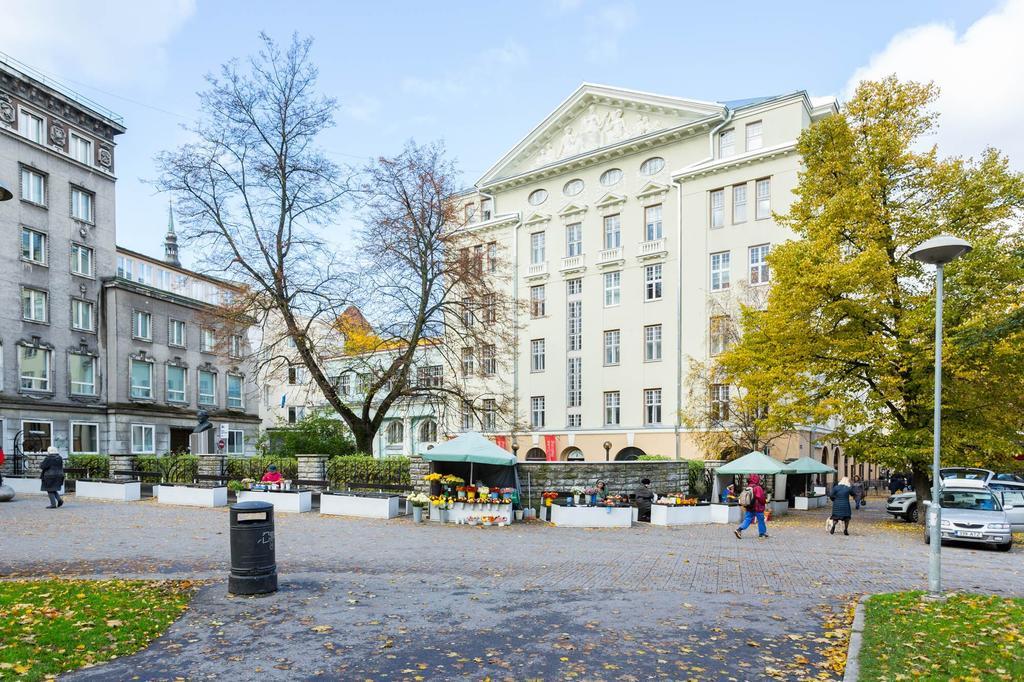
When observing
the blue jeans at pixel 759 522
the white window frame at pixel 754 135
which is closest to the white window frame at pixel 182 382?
the white window frame at pixel 754 135

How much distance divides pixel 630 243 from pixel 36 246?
112ft

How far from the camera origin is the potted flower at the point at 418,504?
21.1m

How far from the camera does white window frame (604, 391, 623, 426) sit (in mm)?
46500

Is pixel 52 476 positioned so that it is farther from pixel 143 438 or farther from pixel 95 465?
pixel 143 438

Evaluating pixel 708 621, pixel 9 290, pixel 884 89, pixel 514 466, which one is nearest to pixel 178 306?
pixel 9 290

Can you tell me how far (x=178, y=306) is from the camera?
47625 millimetres

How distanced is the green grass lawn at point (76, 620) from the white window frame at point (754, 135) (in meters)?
39.5

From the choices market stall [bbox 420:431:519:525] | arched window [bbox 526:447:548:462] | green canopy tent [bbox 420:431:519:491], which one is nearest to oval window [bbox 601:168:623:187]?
arched window [bbox 526:447:548:462]

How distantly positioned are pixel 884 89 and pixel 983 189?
4.99 meters

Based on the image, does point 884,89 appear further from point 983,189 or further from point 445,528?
point 445,528

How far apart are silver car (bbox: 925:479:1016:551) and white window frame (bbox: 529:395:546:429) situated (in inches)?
1242

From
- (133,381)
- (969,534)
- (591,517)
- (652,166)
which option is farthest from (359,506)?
(652,166)

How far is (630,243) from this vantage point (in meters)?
47.0

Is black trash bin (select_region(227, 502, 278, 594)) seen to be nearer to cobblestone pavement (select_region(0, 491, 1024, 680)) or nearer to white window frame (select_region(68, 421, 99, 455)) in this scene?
cobblestone pavement (select_region(0, 491, 1024, 680))
